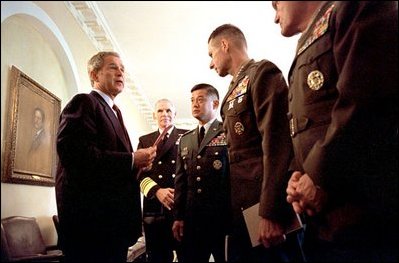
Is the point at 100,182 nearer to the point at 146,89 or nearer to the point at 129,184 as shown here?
the point at 129,184

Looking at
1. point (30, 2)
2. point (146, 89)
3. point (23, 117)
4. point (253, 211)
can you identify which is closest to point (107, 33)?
point (30, 2)

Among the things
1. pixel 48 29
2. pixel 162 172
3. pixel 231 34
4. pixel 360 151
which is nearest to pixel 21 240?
pixel 162 172

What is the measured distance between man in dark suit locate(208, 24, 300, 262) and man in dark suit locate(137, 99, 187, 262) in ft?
3.49

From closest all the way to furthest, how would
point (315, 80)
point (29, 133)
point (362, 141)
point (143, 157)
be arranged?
point (362, 141) < point (315, 80) < point (143, 157) < point (29, 133)

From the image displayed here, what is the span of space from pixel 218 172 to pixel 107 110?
74 cm

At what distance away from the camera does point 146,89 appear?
6.61 meters

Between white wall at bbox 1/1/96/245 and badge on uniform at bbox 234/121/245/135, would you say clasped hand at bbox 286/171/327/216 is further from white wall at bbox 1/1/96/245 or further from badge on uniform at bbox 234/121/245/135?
white wall at bbox 1/1/96/245

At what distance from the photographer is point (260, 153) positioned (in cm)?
141

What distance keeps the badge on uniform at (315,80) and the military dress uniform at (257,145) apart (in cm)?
28

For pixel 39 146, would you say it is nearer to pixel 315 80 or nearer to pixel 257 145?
pixel 257 145

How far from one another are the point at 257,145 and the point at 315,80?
1.64ft

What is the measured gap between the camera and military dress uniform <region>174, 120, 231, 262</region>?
2.01 meters

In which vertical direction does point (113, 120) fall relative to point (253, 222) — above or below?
above

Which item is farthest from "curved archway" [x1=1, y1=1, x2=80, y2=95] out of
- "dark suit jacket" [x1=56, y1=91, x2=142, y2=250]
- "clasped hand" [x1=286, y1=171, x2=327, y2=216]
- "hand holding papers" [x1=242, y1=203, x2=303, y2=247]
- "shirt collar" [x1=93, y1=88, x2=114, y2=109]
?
"clasped hand" [x1=286, y1=171, x2=327, y2=216]
